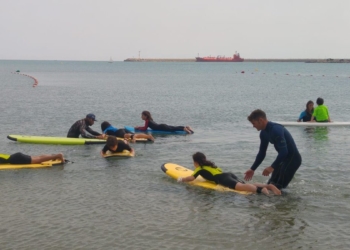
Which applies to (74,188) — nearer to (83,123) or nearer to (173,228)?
(173,228)

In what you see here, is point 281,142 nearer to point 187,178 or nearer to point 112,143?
point 187,178

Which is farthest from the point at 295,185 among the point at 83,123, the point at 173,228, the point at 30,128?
the point at 30,128

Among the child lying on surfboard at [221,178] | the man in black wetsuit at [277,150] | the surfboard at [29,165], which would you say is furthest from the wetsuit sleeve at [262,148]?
the surfboard at [29,165]

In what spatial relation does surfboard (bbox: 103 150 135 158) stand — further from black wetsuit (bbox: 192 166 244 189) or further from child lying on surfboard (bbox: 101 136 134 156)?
black wetsuit (bbox: 192 166 244 189)

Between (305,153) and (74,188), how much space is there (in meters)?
9.15

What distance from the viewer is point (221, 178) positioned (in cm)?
1239

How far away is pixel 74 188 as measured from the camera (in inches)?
519

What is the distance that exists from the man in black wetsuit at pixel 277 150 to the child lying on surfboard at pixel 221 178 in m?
0.33

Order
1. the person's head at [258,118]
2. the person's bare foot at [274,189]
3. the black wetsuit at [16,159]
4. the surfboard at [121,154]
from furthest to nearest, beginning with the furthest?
the surfboard at [121,154] < the black wetsuit at [16,159] < the person's bare foot at [274,189] < the person's head at [258,118]

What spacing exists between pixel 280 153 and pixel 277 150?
157 mm

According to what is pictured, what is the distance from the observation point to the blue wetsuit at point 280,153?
10805mm

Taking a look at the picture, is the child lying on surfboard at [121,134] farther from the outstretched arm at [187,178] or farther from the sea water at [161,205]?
the outstretched arm at [187,178]

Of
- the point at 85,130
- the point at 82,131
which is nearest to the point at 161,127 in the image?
the point at 85,130

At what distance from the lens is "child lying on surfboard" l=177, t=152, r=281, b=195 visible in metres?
11.8
